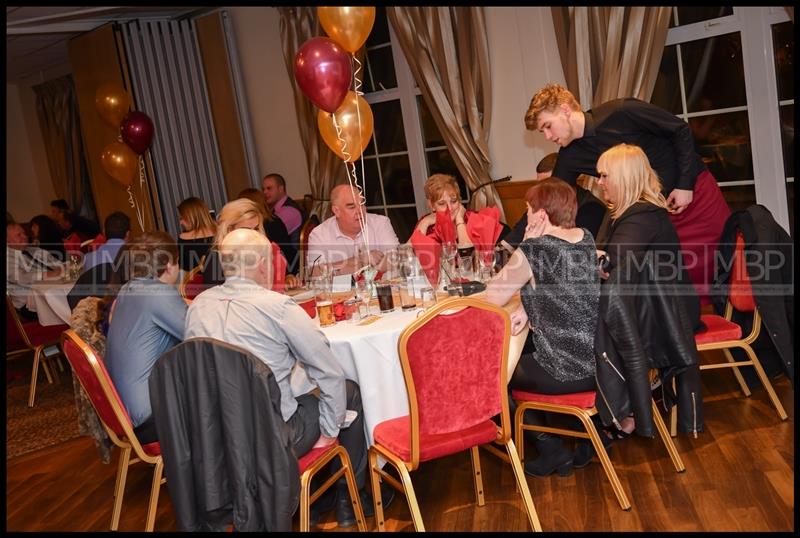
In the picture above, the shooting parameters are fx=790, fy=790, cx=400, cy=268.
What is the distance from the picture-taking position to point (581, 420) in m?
3.07

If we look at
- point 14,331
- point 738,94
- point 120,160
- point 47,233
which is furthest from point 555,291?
point 47,233

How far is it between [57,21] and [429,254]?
5.79m

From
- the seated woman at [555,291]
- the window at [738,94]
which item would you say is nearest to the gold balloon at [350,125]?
→ the seated woman at [555,291]

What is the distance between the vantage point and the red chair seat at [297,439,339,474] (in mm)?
2732

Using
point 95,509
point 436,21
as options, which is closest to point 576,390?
point 95,509

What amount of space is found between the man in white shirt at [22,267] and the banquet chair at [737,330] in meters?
4.85

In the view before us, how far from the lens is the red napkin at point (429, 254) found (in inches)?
139

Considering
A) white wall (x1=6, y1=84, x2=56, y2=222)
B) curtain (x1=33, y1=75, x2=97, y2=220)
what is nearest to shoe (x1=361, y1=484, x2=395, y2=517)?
curtain (x1=33, y1=75, x2=97, y2=220)

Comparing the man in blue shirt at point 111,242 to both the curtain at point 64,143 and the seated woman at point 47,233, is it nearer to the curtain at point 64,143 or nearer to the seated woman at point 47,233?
the seated woman at point 47,233

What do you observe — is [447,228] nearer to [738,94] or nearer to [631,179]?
[631,179]

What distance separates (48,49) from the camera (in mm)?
9336

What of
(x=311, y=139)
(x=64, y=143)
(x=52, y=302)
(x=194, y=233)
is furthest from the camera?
(x=64, y=143)

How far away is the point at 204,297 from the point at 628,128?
2.37m

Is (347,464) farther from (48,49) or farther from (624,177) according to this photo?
(48,49)
